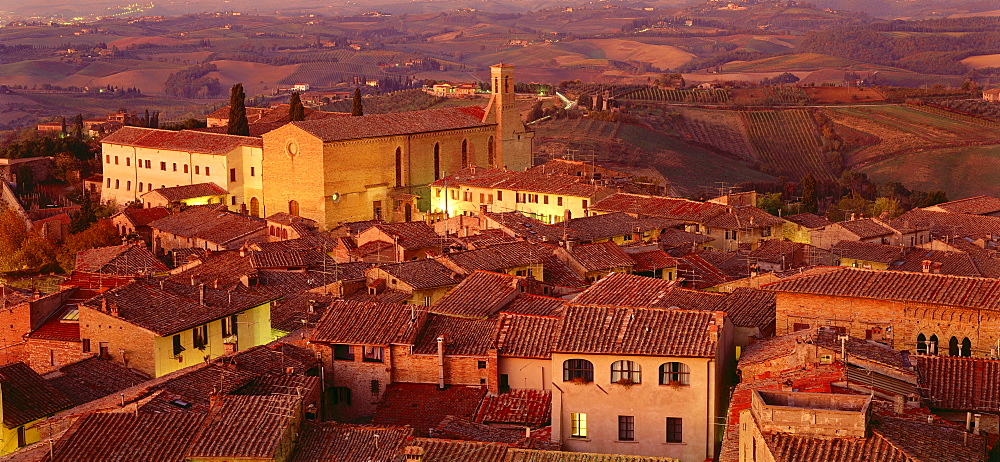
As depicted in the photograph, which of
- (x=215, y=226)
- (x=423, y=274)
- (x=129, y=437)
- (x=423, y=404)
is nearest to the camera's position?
(x=129, y=437)

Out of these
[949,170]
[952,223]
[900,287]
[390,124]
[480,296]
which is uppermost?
[900,287]

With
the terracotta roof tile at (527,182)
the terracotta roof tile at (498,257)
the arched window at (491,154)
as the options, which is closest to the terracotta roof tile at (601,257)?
the terracotta roof tile at (498,257)

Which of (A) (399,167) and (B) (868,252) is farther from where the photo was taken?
(A) (399,167)

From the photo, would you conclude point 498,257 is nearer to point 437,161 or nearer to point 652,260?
point 652,260

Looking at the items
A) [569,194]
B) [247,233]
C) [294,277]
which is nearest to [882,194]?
[569,194]

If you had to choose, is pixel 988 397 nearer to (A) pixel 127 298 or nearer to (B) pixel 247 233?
(A) pixel 127 298

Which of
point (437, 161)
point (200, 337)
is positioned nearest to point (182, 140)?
point (437, 161)
